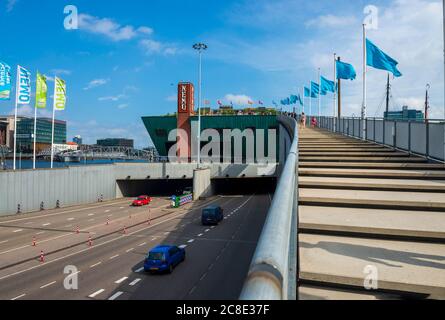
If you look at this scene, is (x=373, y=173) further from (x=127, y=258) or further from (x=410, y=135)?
(x=127, y=258)

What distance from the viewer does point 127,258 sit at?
69.2 feet

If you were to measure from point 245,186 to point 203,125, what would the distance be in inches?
643

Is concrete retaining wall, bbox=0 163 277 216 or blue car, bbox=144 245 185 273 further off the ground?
concrete retaining wall, bbox=0 163 277 216

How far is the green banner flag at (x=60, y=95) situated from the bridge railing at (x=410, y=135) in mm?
36156

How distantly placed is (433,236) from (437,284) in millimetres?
1860

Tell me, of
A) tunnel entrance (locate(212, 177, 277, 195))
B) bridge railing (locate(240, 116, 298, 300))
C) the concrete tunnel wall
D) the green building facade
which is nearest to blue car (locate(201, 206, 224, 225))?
the concrete tunnel wall

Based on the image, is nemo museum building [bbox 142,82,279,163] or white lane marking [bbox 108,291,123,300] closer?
white lane marking [bbox 108,291,123,300]

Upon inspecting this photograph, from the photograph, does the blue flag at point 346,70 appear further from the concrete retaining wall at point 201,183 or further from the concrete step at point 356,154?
the concrete retaining wall at point 201,183

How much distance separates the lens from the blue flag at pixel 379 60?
2160 centimetres

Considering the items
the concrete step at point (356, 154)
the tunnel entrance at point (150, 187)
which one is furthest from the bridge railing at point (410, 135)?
the tunnel entrance at point (150, 187)

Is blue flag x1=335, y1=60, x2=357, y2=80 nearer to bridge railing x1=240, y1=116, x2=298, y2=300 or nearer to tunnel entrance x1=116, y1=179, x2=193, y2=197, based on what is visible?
bridge railing x1=240, y1=116, x2=298, y2=300

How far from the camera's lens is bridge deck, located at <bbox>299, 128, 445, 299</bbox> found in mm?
4500

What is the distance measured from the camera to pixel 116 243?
25016 millimetres

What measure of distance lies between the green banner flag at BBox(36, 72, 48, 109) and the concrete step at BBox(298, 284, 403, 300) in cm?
4249
